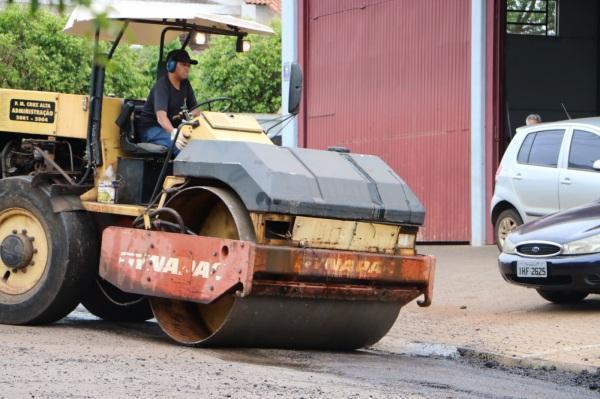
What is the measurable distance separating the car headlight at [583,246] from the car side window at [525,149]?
5140 millimetres

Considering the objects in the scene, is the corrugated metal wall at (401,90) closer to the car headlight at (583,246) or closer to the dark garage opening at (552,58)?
the dark garage opening at (552,58)

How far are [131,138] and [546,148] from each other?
8.00 metres

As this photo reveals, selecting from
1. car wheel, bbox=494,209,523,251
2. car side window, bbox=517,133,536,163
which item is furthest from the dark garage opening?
car side window, bbox=517,133,536,163

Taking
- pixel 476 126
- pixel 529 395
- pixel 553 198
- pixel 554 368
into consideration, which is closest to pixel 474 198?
pixel 476 126

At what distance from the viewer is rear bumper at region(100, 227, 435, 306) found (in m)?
8.79

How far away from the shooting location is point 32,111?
10.8 metres

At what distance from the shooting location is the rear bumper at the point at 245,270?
8789 millimetres

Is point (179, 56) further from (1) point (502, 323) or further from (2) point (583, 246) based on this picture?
(2) point (583, 246)

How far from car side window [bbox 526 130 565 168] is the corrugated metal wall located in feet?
12.9

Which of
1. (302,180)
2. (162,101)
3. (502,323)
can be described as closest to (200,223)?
(302,180)

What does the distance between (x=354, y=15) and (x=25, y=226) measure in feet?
46.5

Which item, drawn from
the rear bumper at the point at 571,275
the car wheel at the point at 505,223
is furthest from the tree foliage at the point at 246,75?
the rear bumper at the point at 571,275

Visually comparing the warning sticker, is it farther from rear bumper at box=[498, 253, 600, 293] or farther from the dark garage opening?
the dark garage opening

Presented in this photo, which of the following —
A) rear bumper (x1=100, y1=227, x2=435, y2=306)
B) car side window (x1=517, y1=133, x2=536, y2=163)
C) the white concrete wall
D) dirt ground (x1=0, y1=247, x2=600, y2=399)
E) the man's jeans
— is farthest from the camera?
the white concrete wall
